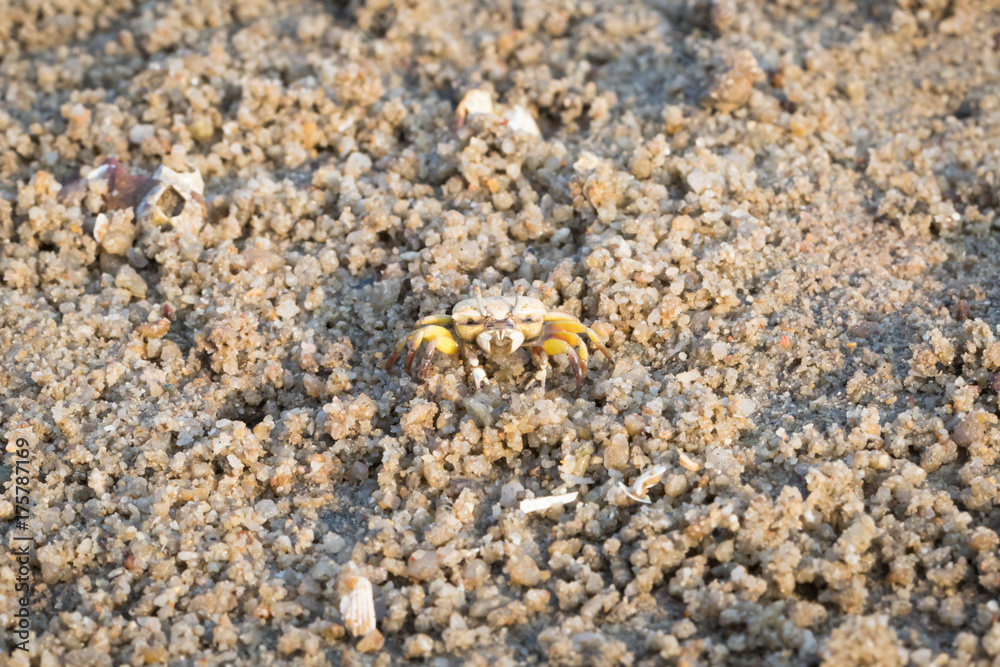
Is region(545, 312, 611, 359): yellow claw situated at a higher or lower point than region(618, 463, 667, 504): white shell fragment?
higher

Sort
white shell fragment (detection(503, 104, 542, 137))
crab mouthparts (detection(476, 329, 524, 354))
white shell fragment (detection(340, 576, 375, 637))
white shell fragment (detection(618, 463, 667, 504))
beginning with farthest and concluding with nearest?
white shell fragment (detection(503, 104, 542, 137)) → crab mouthparts (detection(476, 329, 524, 354)) → white shell fragment (detection(618, 463, 667, 504)) → white shell fragment (detection(340, 576, 375, 637))

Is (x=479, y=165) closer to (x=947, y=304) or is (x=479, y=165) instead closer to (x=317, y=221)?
(x=317, y=221)

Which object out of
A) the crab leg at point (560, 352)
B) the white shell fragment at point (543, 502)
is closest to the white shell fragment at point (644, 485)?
the white shell fragment at point (543, 502)

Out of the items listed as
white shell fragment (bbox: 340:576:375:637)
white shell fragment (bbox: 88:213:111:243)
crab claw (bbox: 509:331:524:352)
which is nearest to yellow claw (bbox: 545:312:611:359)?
crab claw (bbox: 509:331:524:352)

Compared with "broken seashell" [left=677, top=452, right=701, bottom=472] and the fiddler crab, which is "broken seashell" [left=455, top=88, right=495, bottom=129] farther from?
"broken seashell" [left=677, top=452, right=701, bottom=472]

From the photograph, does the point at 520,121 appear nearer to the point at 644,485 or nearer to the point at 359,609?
the point at 644,485

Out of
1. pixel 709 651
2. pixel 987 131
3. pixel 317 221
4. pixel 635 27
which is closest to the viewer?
pixel 709 651

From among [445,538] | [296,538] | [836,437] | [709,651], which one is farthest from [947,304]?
[296,538]
